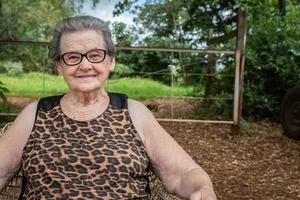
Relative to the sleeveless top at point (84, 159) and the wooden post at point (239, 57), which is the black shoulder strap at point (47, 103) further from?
the wooden post at point (239, 57)

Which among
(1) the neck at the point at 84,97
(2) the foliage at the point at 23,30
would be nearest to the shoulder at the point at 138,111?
(1) the neck at the point at 84,97

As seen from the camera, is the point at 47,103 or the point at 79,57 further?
the point at 47,103

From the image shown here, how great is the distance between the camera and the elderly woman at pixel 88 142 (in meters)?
2.01

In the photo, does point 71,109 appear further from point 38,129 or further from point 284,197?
point 284,197

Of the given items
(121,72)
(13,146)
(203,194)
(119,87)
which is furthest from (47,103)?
(121,72)

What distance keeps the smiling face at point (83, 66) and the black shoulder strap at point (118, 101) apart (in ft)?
0.41

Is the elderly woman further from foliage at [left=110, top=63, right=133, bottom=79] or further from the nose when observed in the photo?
foliage at [left=110, top=63, right=133, bottom=79]

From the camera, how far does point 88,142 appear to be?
6.79ft

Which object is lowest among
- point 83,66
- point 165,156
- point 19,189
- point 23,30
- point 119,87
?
point 119,87

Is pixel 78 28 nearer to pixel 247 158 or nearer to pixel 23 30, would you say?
pixel 247 158

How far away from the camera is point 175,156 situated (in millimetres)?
2109

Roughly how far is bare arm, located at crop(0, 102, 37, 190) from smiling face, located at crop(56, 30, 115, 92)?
246mm

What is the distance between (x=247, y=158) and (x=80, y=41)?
4.19 meters

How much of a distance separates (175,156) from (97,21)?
630 millimetres
